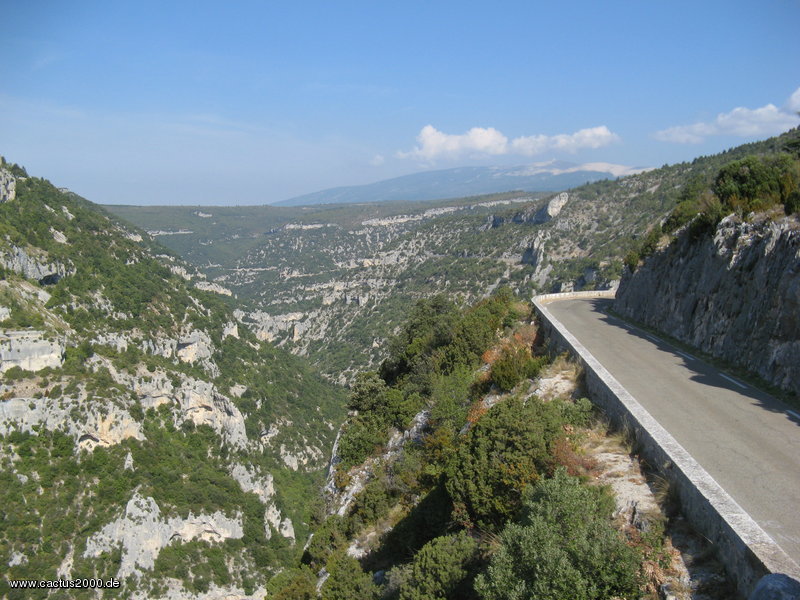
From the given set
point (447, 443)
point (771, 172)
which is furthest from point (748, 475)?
point (771, 172)

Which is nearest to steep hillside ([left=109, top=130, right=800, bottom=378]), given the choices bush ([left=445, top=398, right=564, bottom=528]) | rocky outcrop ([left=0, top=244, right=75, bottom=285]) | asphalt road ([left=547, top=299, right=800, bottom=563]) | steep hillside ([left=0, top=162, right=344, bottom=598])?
steep hillside ([left=0, top=162, right=344, bottom=598])

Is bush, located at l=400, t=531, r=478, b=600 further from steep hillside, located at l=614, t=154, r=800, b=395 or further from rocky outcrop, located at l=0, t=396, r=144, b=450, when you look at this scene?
rocky outcrop, located at l=0, t=396, r=144, b=450

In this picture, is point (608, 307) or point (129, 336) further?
point (129, 336)

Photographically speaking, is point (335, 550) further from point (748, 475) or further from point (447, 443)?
point (748, 475)

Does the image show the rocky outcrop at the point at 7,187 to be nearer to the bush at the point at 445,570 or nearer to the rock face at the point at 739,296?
the bush at the point at 445,570

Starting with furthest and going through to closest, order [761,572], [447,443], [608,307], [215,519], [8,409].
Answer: [215,519] → [8,409] → [608,307] → [447,443] → [761,572]

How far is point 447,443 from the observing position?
12.5 meters

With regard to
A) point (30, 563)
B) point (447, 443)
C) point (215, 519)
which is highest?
point (447, 443)

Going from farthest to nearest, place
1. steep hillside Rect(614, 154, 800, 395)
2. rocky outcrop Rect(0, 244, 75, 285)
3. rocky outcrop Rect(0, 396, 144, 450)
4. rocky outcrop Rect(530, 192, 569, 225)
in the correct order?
rocky outcrop Rect(530, 192, 569, 225) < rocky outcrop Rect(0, 244, 75, 285) < rocky outcrop Rect(0, 396, 144, 450) < steep hillside Rect(614, 154, 800, 395)

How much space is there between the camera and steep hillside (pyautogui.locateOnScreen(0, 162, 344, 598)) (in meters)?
39.3

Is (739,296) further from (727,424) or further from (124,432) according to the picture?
(124,432)

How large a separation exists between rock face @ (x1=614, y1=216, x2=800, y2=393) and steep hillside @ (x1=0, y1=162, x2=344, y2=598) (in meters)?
34.7

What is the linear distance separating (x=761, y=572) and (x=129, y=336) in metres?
61.1

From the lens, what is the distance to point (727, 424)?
8359 mm
